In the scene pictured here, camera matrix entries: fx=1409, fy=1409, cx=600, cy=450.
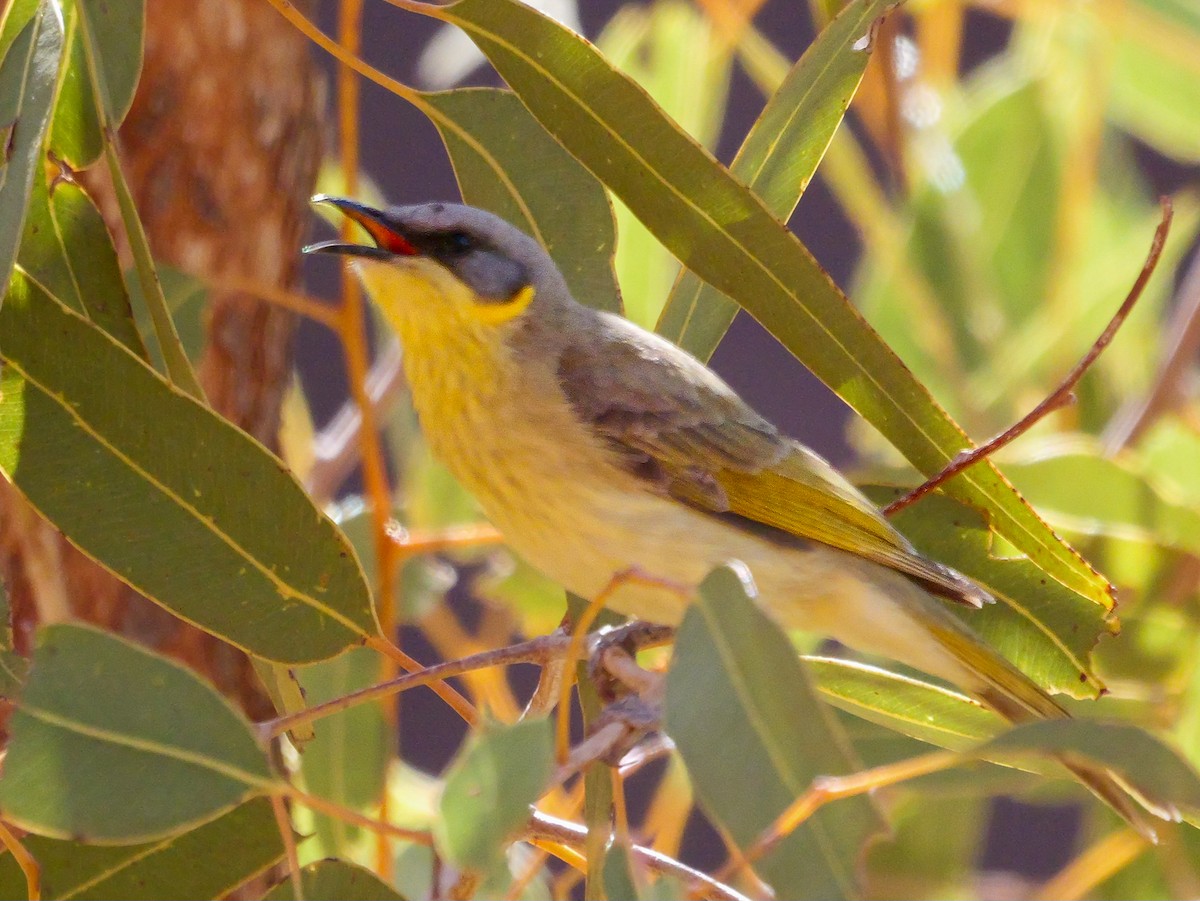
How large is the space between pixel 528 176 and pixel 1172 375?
1.36 m

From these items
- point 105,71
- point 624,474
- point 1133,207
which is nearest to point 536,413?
point 624,474

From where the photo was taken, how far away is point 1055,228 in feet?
9.70

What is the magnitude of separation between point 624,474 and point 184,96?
815mm

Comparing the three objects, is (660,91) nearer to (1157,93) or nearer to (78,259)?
(1157,93)

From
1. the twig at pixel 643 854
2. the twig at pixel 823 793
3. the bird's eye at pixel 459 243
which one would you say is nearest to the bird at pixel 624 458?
the bird's eye at pixel 459 243

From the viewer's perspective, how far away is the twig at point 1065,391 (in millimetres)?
1238

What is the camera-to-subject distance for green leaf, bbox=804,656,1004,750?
1.45 m

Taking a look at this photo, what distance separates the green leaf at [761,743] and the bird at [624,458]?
60cm

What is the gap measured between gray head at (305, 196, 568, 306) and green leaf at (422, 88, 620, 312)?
9 cm

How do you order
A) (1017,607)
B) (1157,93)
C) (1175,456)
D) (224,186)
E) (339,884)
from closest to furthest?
(339,884) → (1017,607) → (224,186) → (1175,456) → (1157,93)

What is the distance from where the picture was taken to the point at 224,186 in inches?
77.4

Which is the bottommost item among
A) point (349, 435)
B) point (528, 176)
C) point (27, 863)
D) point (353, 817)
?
point (349, 435)

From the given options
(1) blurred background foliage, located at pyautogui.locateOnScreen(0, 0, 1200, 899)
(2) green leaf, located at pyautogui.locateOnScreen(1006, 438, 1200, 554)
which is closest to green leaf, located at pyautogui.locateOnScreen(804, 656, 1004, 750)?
(1) blurred background foliage, located at pyautogui.locateOnScreen(0, 0, 1200, 899)

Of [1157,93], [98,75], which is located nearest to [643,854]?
[98,75]
